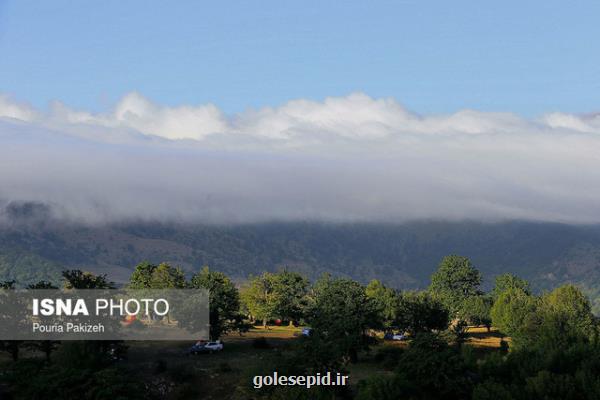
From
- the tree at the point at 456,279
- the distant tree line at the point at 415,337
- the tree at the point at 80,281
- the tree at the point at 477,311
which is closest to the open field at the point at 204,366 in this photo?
the distant tree line at the point at 415,337

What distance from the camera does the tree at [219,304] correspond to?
112500mm

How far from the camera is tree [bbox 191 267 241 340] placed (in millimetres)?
112500

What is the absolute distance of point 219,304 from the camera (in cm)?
11681

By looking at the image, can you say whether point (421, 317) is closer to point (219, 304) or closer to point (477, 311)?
point (219, 304)

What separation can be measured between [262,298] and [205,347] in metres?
47.9

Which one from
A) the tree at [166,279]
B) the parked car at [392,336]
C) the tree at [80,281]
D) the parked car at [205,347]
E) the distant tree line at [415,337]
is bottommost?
the parked car at [392,336]

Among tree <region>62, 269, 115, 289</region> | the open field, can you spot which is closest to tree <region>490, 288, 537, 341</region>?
the open field

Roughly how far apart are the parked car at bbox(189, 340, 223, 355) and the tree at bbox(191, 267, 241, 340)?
302 centimetres

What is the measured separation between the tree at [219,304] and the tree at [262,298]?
23390 millimetres

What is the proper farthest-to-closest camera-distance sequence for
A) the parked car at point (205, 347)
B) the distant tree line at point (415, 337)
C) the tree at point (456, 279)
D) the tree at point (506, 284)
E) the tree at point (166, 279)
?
1. the tree at point (456, 279)
2. the tree at point (506, 284)
3. the tree at point (166, 279)
4. the parked car at point (205, 347)
5. the distant tree line at point (415, 337)

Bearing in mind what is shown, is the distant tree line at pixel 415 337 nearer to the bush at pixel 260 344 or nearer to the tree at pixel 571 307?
the tree at pixel 571 307

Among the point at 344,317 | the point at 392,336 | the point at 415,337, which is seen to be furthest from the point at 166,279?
the point at 415,337

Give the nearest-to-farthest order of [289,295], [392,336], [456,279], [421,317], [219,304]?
[219,304], [421,317], [392,336], [289,295], [456,279]

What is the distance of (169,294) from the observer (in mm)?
127875
